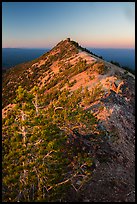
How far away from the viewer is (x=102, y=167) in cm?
1571

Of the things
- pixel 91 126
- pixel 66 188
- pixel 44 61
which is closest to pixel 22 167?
pixel 66 188

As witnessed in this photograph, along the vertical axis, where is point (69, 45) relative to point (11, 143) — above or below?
above

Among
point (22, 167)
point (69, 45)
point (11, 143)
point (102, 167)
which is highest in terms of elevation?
point (69, 45)

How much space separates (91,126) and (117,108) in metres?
4.53

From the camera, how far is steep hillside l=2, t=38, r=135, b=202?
11.1 meters

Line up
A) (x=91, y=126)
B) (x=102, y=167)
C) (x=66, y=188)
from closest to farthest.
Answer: (x=66, y=188) < (x=102, y=167) < (x=91, y=126)

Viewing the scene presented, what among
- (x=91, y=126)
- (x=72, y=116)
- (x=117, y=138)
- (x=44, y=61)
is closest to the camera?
(x=72, y=116)

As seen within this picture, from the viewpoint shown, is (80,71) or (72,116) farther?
(80,71)

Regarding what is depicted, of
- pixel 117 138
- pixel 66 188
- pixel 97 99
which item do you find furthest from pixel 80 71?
pixel 66 188

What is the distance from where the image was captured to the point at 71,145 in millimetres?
16297

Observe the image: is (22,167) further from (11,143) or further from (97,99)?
(97,99)

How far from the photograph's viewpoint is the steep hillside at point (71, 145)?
11055 millimetres

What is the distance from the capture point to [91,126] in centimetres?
1727

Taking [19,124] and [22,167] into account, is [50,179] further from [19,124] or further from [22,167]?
[19,124]
